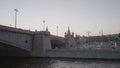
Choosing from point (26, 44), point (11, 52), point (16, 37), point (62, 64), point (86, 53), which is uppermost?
point (16, 37)

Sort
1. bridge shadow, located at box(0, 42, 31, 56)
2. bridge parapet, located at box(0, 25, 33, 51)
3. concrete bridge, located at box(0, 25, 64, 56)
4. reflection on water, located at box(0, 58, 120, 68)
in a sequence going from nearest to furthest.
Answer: reflection on water, located at box(0, 58, 120, 68) → bridge parapet, located at box(0, 25, 33, 51) → concrete bridge, located at box(0, 25, 64, 56) → bridge shadow, located at box(0, 42, 31, 56)

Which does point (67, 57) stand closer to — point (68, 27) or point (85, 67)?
point (85, 67)

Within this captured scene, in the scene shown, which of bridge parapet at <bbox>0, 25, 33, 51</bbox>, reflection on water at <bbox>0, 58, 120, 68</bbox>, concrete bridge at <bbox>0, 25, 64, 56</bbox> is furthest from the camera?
concrete bridge at <bbox>0, 25, 64, 56</bbox>

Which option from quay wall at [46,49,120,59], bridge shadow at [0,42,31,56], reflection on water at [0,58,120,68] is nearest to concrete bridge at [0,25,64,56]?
bridge shadow at [0,42,31,56]

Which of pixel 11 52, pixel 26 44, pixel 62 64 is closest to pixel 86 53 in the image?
pixel 62 64

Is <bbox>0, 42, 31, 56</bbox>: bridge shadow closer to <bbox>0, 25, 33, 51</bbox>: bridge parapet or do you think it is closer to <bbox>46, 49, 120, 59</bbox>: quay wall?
<bbox>0, 25, 33, 51</bbox>: bridge parapet

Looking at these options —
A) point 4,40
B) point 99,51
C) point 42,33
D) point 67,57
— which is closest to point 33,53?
point 42,33

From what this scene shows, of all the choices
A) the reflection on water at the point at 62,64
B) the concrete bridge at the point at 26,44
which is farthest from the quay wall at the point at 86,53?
the concrete bridge at the point at 26,44

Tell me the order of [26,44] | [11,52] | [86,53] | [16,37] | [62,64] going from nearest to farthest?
[62,64], [16,37], [86,53], [26,44], [11,52]

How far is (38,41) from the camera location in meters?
55.7

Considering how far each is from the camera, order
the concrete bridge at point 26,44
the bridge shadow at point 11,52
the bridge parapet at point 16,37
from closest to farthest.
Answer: the bridge parapet at point 16,37 < the concrete bridge at point 26,44 < the bridge shadow at point 11,52

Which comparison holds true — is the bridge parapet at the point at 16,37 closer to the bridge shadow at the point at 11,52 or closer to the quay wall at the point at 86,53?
the bridge shadow at the point at 11,52

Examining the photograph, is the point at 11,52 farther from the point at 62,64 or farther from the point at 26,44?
the point at 62,64

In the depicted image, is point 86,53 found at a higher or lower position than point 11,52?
higher
